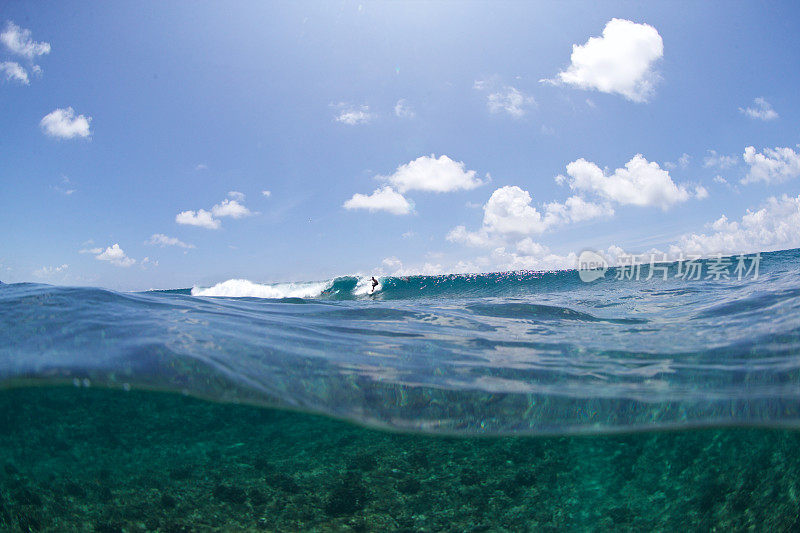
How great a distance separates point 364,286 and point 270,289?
6.29 m

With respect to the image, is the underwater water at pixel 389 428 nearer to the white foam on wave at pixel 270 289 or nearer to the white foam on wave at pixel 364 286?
the white foam on wave at pixel 364 286

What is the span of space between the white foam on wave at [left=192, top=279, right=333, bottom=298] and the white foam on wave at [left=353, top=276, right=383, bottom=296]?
6.65 feet

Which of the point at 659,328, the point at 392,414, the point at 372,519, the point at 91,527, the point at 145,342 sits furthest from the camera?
the point at 659,328

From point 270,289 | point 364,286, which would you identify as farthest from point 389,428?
point 270,289

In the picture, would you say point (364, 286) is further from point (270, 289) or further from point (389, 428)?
point (389, 428)

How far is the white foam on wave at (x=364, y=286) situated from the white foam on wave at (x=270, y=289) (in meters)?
2.03

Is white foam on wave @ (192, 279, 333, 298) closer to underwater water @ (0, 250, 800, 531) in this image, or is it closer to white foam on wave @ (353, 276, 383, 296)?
white foam on wave @ (353, 276, 383, 296)

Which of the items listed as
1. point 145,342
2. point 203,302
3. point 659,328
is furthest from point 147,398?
point 659,328

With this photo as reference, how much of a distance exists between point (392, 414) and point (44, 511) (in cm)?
359

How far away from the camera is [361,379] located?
4.80 metres

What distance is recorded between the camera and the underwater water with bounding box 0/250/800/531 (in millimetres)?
3898

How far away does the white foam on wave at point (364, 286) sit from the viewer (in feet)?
63.3

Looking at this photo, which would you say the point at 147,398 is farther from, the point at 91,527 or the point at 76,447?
the point at 91,527

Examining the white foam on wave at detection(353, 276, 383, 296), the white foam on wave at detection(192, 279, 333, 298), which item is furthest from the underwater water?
the white foam on wave at detection(192, 279, 333, 298)
